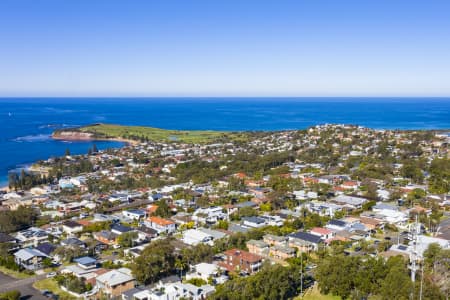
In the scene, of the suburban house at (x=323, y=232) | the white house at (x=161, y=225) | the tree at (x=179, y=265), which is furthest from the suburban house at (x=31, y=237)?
the suburban house at (x=323, y=232)

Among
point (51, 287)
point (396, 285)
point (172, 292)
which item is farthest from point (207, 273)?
point (396, 285)

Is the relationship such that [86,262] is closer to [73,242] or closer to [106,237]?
[73,242]

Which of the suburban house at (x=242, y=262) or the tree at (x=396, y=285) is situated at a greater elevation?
the tree at (x=396, y=285)

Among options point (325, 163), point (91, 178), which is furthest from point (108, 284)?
point (325, 163)

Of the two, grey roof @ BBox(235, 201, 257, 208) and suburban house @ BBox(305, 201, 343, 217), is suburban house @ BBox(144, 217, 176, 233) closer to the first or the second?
grey roof @ BBox(235, 201, 257, 208)

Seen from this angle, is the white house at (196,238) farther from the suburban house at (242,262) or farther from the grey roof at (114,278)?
the grey roof at (114,278)

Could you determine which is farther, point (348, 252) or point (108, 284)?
point (348, 252)

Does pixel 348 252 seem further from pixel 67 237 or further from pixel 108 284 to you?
pixel 67 237
